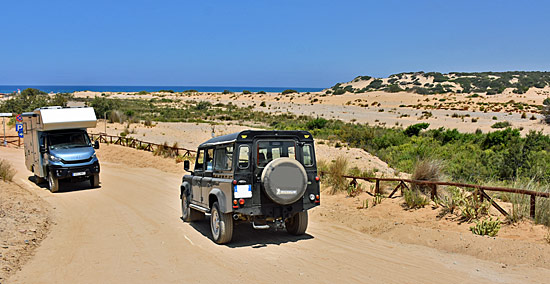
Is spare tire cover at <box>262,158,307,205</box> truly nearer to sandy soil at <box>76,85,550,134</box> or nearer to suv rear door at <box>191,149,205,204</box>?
suv rear door at <box>191,149,205,204</box>

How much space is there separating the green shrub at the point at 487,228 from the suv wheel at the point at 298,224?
135 inches

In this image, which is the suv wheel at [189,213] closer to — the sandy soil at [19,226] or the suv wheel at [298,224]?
the suv wheel at [298,224]

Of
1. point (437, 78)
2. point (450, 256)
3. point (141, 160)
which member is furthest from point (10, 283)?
point (437, 78)

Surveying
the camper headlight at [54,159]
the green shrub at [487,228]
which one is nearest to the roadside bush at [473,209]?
the green shrub at [487,228]

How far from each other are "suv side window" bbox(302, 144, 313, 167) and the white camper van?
10.5 metres

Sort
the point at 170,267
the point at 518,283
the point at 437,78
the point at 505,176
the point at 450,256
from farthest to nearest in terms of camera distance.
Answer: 1. the point at 437,78
2. the point at 505,176
3. the point at 450,256
4. the point at 170,267
5. the point at 518,283

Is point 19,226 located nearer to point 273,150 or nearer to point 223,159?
point 223,159

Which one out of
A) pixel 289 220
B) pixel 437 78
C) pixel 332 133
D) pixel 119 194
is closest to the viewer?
pixel 289 220

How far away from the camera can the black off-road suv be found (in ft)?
28.6

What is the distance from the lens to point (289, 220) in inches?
399

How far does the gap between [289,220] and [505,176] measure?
11.0 m

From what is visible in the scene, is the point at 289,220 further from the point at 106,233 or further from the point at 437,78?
the point at 437,78

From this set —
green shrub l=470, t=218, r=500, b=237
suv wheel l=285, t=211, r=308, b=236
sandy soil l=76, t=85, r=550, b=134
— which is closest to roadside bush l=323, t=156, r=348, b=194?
suv wheel l=285, t=211, r=308, b=236

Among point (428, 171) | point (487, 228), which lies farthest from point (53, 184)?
point (487, 228)
